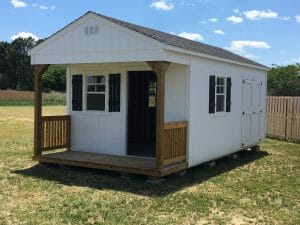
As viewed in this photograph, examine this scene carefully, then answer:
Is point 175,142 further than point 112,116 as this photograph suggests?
No

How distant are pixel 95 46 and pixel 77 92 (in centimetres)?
220

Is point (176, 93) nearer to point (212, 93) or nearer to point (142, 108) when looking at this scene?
point (212, 93)

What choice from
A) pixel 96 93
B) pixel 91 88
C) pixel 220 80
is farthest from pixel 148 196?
pixel 220 80

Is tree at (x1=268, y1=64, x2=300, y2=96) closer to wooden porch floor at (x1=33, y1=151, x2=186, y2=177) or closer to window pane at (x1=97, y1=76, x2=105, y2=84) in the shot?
window pane at (x1=97, y1=76, x2=105, y2=84)

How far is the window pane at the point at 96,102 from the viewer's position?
39.1 ft

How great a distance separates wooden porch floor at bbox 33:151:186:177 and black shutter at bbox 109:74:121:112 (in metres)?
1.21

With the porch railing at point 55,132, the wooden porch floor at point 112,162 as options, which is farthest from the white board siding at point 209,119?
the porch railing at point 55,132

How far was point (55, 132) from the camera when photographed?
12.1 m

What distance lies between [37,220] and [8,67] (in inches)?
3681

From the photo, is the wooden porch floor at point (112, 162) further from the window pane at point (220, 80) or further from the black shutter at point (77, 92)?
the window pane at point (220, 80)

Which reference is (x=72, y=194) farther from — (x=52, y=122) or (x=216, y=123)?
(x=216, y=123)

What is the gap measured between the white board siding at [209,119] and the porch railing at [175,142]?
0.23 meters

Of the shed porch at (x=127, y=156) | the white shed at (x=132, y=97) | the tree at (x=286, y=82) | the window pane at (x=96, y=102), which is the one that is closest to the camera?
the shed porch at (x=127, y=156)

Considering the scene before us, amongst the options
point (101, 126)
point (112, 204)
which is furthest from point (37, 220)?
point (101, 126)
